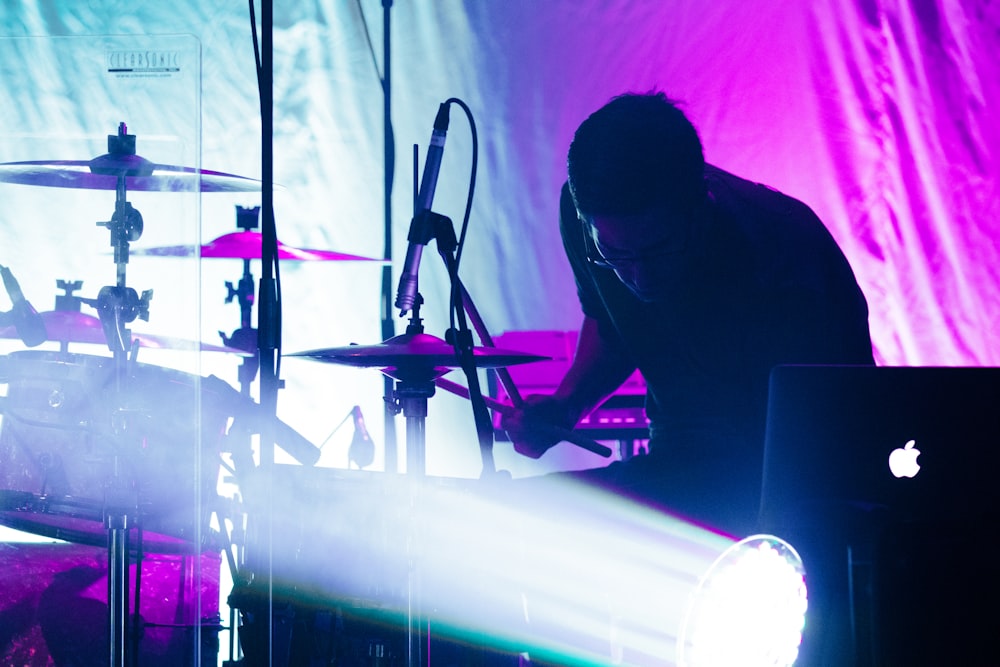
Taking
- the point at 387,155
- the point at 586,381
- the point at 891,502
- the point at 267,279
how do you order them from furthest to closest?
the point at 387,155 < the point at 586,381 < the point at 267,279 < the point at 891,502

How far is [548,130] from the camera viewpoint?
3682 millimetres

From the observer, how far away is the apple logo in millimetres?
765

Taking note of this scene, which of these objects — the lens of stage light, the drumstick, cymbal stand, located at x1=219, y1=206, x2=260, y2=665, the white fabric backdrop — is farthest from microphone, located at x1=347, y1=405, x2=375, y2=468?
the lens of stage light

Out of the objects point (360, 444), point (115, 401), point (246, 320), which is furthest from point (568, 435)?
point (246, 320)

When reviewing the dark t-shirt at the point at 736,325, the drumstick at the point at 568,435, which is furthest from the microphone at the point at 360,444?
the dark t-shirt at the point at 736,325

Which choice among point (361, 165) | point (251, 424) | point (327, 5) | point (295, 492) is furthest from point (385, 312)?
point (295, 492)

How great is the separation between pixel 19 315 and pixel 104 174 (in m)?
0.27

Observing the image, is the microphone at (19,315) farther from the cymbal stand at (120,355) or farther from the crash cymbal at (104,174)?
the crash cymbal at (104,174)

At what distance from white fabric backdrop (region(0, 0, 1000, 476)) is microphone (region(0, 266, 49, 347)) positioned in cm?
193

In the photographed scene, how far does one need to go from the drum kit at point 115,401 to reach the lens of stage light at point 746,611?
0.81 m

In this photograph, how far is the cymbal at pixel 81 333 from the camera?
5.07 feet

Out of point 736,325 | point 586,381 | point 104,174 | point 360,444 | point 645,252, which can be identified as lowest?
point 360,444

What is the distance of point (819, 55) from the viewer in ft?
11.8

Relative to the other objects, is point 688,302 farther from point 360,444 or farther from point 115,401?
point 360,444
